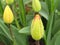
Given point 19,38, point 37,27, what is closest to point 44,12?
point 19,38

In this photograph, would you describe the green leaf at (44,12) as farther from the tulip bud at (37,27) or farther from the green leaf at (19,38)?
the tulip bud at (37,27)

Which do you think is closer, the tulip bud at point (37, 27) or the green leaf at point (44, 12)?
the tulip bud at point (37, 27)

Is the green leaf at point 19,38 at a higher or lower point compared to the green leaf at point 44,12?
lower

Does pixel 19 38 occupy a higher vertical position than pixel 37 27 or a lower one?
lower

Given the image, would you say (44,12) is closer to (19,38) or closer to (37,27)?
(19,38)

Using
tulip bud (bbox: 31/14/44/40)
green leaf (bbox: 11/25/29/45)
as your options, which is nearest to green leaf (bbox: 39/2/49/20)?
green leaf (bbox: 11/25/29/45)

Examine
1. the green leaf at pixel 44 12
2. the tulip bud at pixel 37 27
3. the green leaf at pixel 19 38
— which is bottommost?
the green leaf at pixel 19 38

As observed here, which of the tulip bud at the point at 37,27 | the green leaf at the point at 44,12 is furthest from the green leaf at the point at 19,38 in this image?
the tulip bud at the point at 37,27

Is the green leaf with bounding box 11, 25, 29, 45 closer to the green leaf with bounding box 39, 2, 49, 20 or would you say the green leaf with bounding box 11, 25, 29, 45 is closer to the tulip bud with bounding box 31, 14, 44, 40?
the green leaf with bounding box 39, 2, 49, 20

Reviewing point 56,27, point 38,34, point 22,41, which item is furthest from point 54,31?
point 38,34

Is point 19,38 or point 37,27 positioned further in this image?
point 19,38

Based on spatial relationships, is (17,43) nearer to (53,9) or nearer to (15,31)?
(15,31)

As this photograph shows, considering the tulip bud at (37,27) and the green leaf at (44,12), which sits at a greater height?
the tulip bud at (37,27)
